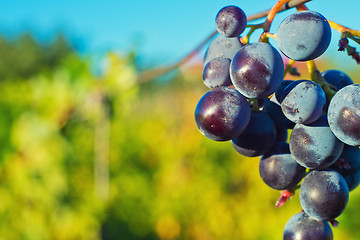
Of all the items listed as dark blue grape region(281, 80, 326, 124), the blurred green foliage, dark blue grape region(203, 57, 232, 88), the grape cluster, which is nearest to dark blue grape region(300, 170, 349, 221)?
the grape cluster

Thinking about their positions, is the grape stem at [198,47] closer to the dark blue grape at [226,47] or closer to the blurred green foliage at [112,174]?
the dark blue grape at [226,47]

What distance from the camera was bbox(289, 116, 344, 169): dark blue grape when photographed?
57cm

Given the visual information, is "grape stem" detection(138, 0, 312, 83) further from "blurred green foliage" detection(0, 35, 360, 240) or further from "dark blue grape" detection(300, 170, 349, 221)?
"blurred green foliage" detection(0, 35, 360, 240)

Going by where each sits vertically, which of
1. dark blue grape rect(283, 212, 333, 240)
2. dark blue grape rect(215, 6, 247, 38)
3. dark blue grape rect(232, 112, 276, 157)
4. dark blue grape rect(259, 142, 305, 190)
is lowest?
dark blue grape rect(283, 212, 333, 240)

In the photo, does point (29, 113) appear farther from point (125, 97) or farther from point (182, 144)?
point (182, 144)

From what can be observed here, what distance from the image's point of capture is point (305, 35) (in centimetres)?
53

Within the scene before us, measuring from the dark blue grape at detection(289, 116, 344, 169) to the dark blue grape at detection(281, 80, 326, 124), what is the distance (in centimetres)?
2

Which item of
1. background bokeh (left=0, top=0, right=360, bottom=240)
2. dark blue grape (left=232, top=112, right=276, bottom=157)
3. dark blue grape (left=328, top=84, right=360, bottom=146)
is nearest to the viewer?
dark blue grape (left=328, top=84, right=360, bottom=146)

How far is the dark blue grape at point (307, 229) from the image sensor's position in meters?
0.61

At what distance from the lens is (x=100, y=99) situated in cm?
235

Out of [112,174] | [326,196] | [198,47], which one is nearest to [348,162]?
[326,196]

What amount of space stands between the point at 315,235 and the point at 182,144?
3.06 meters

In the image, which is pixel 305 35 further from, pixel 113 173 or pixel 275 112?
pixel 113 173

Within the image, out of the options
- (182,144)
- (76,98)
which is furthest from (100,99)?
(182,144)
